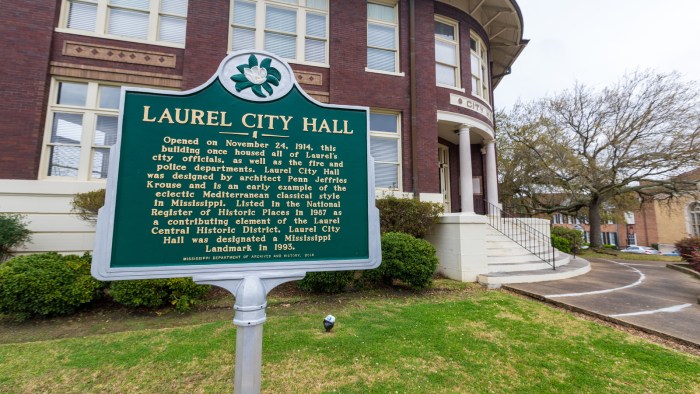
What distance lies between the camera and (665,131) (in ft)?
56.2

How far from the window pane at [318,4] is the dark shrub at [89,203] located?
8379mm

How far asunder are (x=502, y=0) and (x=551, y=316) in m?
12.5

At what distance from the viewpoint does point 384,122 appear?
34.1ft

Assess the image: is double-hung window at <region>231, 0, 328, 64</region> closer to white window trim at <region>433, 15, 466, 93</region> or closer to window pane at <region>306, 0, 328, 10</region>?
window pane at <region>306, 0, 328, 10</region>

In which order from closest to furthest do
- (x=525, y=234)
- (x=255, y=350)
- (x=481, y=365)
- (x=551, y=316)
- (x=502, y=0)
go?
(x=255, y=350), (x=481, y=365), (x=551, y=316), (x=525, y=234), (x=502, y=0)

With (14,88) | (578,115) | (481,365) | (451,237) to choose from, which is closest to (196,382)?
(481,365)

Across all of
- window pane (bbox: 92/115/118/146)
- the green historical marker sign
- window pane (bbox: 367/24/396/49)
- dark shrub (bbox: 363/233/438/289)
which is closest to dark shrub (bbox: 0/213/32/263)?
window pane (bbox: 92/115/118/146)

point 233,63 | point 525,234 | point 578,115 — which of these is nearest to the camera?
point 233,63

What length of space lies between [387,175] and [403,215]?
2.34 metres

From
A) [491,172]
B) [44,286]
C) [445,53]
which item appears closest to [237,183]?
[44,286]

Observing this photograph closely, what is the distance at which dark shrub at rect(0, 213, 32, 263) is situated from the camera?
21.5 feet

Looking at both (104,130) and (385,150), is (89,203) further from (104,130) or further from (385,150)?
(385,150)

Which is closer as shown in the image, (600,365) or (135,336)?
(600,365)

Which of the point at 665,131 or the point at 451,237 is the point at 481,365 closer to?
the point at 451,237
